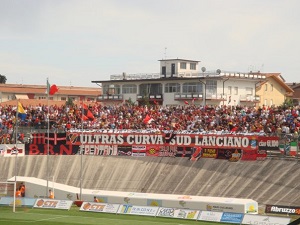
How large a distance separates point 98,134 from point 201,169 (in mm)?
10495

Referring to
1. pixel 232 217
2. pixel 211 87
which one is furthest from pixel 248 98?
pixel 232 217

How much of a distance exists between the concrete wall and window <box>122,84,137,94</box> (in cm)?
4020

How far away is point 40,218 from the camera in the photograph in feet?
122

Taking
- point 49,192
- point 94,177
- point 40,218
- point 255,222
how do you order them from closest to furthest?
point 255,222 < point 40,218 < point 49,192 < point 94,177

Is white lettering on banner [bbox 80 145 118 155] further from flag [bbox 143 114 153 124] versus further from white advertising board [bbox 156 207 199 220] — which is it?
white advertising board [bbox 156 207 199 220]

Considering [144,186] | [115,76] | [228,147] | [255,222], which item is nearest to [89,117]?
[144,186]

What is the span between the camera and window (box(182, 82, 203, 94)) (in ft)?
278

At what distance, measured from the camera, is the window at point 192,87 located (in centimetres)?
8462

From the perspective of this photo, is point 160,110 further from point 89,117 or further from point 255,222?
point 255,222

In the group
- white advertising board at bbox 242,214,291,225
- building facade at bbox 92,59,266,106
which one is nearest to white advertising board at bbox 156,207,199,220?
white advertising board at bbox 242,214,291,225

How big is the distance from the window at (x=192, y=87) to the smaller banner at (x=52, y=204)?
148 ft

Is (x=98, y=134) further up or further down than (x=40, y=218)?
further up

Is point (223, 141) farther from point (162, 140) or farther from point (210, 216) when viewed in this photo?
point (210, 216)

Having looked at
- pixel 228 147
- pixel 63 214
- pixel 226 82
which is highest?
pixel 226 82
